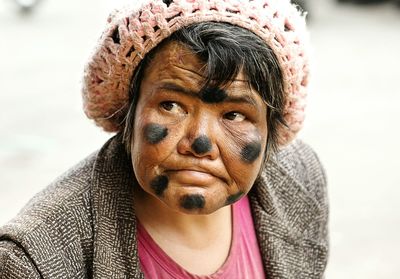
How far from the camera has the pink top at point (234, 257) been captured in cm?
182

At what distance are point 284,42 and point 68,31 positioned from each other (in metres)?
6.81

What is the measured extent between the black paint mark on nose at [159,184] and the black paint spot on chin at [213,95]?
0.61 ft

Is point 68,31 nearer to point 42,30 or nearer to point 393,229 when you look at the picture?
point 42,30

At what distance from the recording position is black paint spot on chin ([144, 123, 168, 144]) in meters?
1.69

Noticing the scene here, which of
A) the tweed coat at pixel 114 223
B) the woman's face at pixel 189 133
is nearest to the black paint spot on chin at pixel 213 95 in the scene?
the woman's face at pixel 189 133

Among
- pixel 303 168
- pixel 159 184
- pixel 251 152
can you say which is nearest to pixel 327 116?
pixel 303 168

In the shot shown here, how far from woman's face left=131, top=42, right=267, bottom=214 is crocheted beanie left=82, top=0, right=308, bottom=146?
2.0 inches

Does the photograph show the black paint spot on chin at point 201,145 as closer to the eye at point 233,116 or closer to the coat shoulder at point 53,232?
the eye at point 233,116

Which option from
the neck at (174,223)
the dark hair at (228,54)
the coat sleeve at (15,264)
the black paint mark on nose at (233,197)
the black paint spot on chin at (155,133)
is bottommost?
the coat sleeve at (15,264)

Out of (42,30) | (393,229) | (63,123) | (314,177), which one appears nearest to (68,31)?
(42,30)

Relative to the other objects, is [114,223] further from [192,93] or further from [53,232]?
→ [192,93]

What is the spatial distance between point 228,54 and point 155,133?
0.74 ft

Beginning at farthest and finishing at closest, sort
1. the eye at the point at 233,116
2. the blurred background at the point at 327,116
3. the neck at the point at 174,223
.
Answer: the blurred background at the point at 327,116, the neck at the point at 174,223, the eye at the point at 233,116

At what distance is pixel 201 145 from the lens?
5.43 feet
